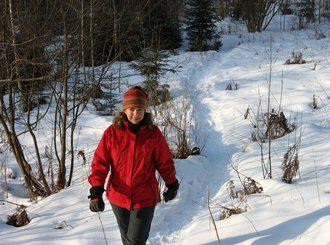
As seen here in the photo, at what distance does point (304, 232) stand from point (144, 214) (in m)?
1.27

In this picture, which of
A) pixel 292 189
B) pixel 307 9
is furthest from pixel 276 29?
pixel 292 189

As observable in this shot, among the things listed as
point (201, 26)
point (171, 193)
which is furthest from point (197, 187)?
point (201, 26)

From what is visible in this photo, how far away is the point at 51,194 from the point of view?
14.2ft

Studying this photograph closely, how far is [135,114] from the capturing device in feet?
8.45

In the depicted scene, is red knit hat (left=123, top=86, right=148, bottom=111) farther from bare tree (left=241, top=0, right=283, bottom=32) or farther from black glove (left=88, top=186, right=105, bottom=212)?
bare tree (left=241, top=0, right=283, bottom=32)

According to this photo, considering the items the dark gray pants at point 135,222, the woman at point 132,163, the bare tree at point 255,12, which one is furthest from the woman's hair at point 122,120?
the bare tree at point 255,12

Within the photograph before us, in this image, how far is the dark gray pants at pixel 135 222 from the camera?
8.75ft

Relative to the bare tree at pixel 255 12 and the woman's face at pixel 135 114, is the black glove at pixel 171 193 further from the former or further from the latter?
the bare tree at pixel 255 12

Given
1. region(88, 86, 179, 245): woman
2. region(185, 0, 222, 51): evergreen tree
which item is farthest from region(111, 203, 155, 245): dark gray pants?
region(185, 0, 222, 51): evergreen tree

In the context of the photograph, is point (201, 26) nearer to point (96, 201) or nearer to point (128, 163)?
point (128, 163)

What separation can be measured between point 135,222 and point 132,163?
1.46 ft

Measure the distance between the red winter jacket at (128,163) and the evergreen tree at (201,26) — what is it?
498 inches

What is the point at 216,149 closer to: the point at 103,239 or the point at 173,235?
the point at 173,235

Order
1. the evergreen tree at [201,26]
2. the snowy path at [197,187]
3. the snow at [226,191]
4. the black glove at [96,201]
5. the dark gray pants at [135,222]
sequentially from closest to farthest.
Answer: the black glove at [96,201]
the dark gray pants at [135,222]
the snow at [226,191]
the snowy path at [197,187]
the evergreen tree at [201,26]
